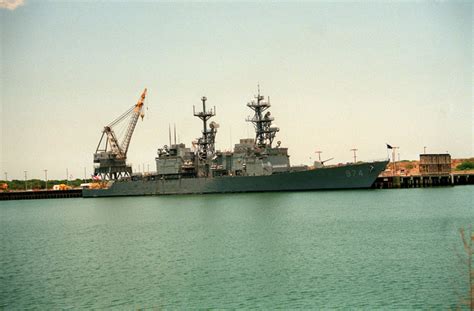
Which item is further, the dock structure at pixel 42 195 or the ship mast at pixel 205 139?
the dock structure at pixel 42 195

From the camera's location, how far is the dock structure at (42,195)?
98375 millimetres

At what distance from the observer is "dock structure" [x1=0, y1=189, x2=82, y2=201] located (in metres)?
98.4

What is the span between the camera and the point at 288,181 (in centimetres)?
5950

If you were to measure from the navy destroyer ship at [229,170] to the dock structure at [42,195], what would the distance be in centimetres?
2437

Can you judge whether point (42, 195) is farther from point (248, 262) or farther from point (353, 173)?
point (248, 262)

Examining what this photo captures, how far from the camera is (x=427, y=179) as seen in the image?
235 ft

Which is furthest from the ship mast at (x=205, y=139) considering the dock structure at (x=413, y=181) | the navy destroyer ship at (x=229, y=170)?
the dock structure at (x=413, y=181)

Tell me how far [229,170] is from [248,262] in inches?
1699

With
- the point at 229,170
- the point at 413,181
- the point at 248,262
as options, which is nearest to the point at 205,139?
the point at 229,170

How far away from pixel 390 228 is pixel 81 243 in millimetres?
16528

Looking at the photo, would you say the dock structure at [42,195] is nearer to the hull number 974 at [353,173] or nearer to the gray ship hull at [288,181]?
the gray ship hull at [288,181]

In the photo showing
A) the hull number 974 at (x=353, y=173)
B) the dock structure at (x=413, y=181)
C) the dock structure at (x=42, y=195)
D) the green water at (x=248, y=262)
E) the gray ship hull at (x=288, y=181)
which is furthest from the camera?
the dock structure at (x=42, y=195)

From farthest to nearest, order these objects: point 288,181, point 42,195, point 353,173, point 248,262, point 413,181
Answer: point 42,195, point 413,181, point 288,181, point 353,173, point 248,262

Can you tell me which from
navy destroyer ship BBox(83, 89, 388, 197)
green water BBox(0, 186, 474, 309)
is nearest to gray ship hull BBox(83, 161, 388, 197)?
navy destroyer ship BBox(83, 89, 388, 197)
